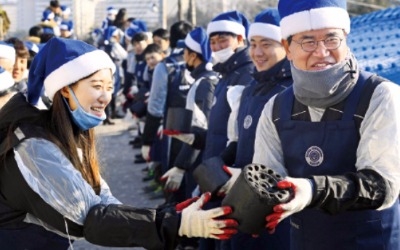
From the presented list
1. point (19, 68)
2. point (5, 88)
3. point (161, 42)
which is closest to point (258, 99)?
point (5, 88)

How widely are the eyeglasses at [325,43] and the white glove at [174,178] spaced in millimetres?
2865

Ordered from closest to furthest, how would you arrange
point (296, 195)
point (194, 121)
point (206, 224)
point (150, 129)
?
point (296, 195)
point (206, 224)
point (194, 121)
point (150, 129)

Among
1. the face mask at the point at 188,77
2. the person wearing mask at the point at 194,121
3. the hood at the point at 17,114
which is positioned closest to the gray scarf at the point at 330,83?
the hood at the point at 17,114

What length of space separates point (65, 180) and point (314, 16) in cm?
116

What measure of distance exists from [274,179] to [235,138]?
6.24ft

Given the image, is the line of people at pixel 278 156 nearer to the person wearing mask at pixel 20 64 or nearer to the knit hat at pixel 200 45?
the knit hat at pixel 200 45

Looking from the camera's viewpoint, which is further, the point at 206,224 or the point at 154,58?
the point at 154,58

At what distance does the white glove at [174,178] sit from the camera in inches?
211

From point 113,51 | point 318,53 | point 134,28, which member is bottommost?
point 113,51

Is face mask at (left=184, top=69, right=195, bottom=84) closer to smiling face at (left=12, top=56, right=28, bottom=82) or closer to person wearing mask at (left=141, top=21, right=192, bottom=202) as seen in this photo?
person wearing mask at (left=141, top=21, right=192, bottom=202)

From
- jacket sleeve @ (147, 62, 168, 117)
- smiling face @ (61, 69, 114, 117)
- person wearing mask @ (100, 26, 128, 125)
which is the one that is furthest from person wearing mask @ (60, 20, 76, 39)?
smiling face @ (61, 69, 114, 117)

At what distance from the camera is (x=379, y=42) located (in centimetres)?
528

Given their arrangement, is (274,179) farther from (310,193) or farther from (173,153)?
(173,153)

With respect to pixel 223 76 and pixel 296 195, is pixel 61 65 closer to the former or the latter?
pixel 296 195
